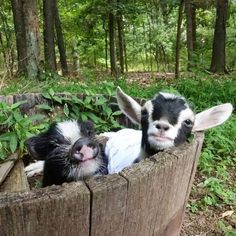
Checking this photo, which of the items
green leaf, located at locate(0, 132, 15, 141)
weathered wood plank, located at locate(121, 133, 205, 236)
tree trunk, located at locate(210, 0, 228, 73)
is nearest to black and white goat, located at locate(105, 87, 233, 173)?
weathered wood plank, located at locate(121, 133, 205, 236)

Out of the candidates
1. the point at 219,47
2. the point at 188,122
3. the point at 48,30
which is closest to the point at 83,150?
the point at 188,122

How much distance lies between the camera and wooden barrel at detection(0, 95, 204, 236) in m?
1.74

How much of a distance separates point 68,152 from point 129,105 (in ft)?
A: 2.28

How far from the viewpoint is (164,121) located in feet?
9.11

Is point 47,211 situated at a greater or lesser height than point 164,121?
lesser

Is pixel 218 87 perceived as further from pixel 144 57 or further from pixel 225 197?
pixel 144 57

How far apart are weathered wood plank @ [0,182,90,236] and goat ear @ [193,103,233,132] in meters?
1.40

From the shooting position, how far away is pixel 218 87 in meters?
7.62

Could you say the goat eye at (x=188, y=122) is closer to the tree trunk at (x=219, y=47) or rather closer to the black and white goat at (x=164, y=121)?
the black and white goat at (x=164, y=121)

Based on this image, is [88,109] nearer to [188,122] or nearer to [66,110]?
[66,110]

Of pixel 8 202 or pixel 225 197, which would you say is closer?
pixel 8 202

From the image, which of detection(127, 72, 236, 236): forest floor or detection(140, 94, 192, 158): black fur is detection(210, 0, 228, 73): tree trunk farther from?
detection(140, 94, 192, 158): black fur

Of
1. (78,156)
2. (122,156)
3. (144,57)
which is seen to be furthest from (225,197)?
(144,57)

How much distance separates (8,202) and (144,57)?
78.9 feet
